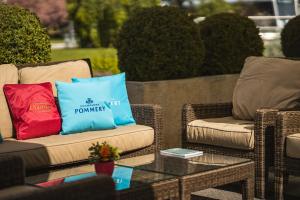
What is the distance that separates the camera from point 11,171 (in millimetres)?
2691

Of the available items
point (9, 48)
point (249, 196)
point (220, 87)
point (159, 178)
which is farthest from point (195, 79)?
point (159, 178)

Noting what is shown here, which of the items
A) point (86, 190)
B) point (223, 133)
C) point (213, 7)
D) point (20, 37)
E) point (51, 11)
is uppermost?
point (51, 11)

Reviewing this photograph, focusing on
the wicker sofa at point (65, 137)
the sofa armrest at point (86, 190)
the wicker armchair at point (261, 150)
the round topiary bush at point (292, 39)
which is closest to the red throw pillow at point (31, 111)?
the wicker sofa at point (65, 137)

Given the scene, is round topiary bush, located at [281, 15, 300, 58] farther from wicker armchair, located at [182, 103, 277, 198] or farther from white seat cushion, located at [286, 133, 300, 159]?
white seat cushion, located at [286, 133, 300, 159]

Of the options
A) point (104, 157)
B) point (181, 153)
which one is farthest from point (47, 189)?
point (181, 153)

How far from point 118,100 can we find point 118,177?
136cm

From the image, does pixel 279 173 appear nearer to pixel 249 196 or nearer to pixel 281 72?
Result: pixel 249 196

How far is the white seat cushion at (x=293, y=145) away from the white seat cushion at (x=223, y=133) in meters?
0.27

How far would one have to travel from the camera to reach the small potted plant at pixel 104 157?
10.9 ft

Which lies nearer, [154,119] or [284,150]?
[284,150]

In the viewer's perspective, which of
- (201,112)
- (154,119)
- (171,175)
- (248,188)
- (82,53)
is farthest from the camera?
(82,53)

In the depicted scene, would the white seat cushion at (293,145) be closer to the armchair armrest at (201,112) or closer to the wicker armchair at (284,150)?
the wicker armchair at (284,150)

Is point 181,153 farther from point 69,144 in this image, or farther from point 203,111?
point 203,111

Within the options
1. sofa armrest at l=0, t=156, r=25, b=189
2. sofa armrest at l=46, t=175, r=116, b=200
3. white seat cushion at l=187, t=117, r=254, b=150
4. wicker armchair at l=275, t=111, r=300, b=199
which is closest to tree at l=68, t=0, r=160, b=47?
white seat cushion at l=187, t=117, r=254, b=150
